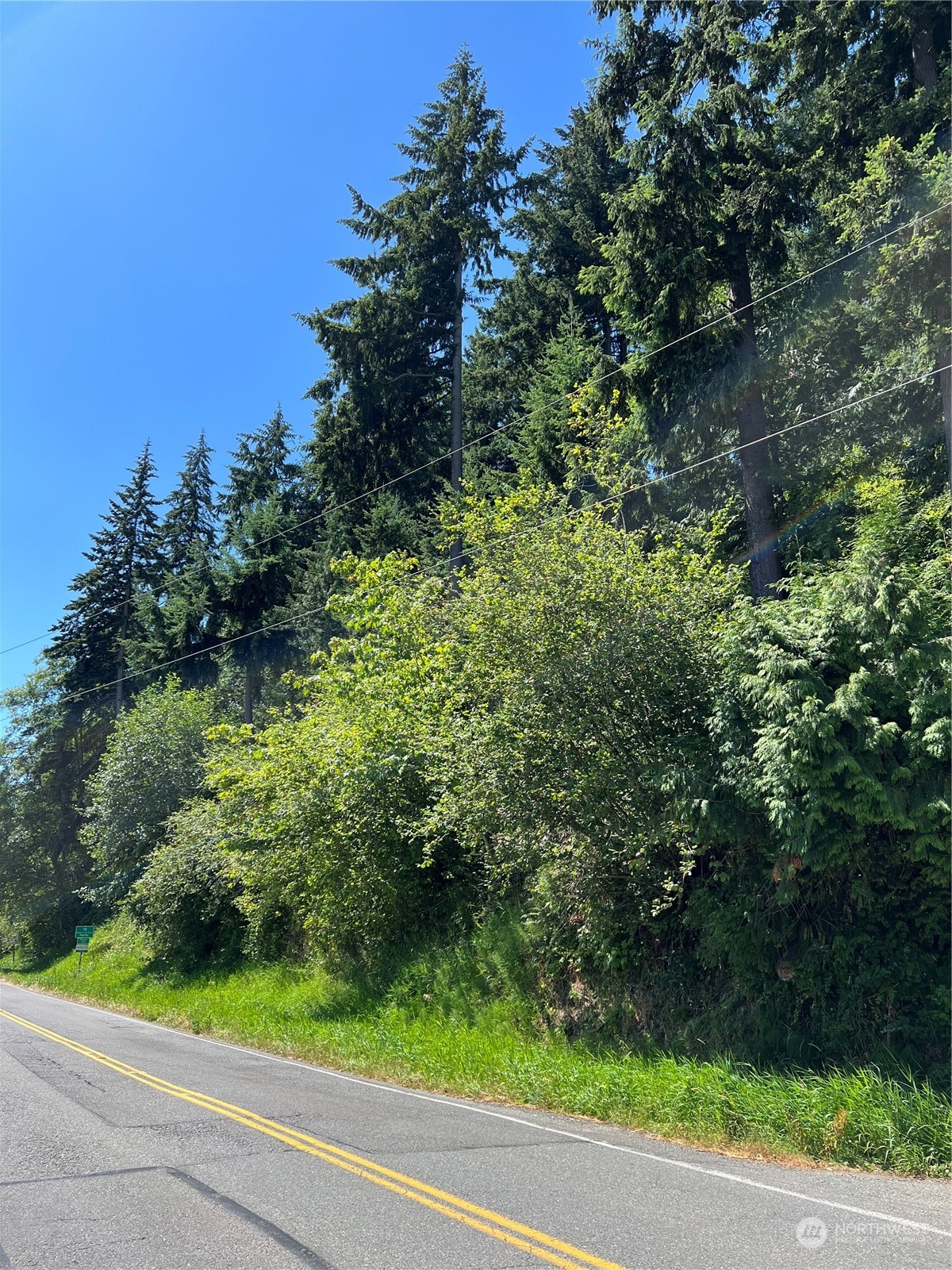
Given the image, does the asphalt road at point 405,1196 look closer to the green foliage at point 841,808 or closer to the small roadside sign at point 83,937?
the green foliage at point 841,808

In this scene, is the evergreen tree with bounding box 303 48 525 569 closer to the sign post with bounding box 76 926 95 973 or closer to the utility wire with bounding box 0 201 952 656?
the utility wire with bounding box 0 201 952 656

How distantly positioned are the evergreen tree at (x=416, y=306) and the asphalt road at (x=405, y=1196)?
20274mm

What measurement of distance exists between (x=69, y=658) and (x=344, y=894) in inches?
1363

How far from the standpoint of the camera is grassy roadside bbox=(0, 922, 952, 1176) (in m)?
7.31

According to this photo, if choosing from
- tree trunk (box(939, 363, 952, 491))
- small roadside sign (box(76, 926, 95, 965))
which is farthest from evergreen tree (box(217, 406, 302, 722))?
tree trunk (box(939, 363, 952, 491))

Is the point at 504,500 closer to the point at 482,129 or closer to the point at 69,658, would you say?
the point at 482,129

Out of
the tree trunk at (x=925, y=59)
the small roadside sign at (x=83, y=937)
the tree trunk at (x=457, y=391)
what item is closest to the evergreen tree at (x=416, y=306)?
the tree trunk at (x=457, y=391)

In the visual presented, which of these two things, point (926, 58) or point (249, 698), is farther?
point (249, 698)

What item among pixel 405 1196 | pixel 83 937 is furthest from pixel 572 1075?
pixel 83 937

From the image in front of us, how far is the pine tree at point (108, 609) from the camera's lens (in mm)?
44656

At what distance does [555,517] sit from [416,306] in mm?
15882

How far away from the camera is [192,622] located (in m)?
35.6

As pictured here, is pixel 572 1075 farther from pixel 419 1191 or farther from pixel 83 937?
pixel 83 937

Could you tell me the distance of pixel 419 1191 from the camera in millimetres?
6125
